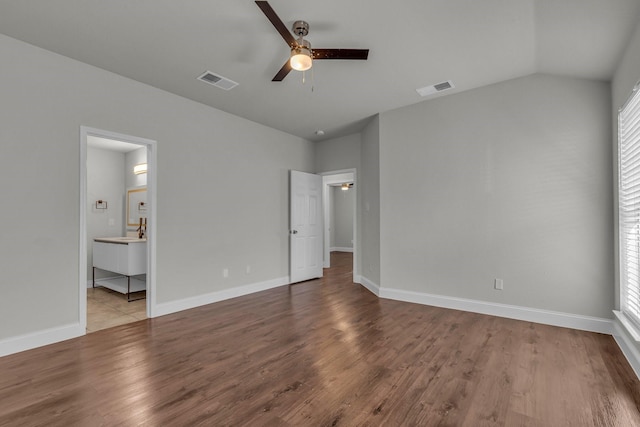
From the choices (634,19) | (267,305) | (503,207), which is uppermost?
(634,19)

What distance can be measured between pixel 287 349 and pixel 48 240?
258cm

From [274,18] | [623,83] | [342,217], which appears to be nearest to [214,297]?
[274,18]

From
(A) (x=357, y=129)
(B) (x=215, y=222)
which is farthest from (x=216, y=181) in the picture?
(A) (x=357, y=129)

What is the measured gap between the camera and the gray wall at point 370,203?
496 centimetres

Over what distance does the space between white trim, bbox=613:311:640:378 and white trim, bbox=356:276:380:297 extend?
8.83ft

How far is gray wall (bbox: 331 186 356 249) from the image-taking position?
11.5m

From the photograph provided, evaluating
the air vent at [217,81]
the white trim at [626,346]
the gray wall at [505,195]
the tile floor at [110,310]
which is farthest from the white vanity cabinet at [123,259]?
the white trim at [626,346]

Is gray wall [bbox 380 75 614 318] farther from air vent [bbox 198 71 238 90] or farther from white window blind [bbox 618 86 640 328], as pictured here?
air vent [bbox 198 71 238 90]

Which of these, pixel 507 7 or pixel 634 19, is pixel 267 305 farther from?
pixel 634 19

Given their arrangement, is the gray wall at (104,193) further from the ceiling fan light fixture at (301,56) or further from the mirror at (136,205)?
the ceiling fan light fixture at (301,56)

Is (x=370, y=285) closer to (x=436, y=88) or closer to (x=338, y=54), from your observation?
(x=436, y=88)

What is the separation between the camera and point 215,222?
4.59 m

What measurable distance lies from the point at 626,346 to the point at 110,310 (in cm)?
573

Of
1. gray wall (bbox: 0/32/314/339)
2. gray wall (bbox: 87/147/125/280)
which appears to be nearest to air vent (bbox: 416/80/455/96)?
gray wall (bbox: 0/32/314/339)
